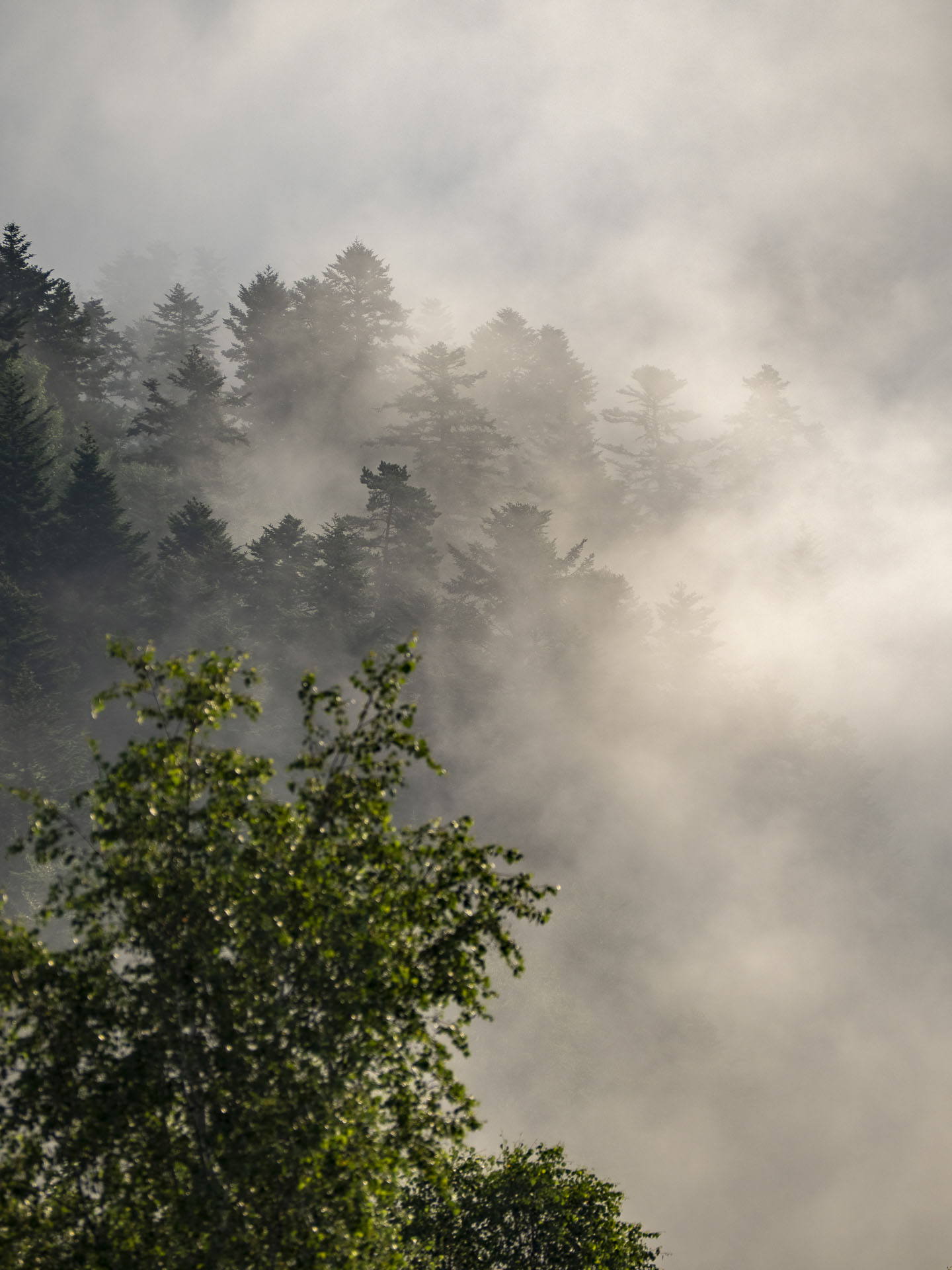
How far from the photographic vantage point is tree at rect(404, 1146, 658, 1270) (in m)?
16.0

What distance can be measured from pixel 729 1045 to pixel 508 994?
2007cm

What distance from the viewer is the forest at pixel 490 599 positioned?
5319cm

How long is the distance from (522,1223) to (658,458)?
259 ft

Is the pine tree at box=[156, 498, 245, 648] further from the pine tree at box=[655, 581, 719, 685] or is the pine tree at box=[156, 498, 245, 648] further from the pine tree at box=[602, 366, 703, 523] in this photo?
the pine tree at box=[602, 366, 703, 523]

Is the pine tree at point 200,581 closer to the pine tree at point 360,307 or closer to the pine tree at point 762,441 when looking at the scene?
the pine tree at point 360,307

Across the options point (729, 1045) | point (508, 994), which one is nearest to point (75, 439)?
point (508, 994)

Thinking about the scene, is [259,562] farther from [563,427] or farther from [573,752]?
[563,427]

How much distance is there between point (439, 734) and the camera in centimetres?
6391

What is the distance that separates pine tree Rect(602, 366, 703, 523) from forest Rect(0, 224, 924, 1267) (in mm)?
283

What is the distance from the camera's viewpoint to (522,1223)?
54.9 feet

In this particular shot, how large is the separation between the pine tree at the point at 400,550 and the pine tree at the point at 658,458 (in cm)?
3173

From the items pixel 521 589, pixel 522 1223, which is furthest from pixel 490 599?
pixel 522 1223

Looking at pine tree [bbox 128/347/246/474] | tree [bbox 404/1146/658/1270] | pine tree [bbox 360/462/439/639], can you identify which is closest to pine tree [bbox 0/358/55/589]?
pine tree [bbox 128/347/246/474]

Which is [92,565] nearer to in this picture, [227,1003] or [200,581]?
[200,581]
